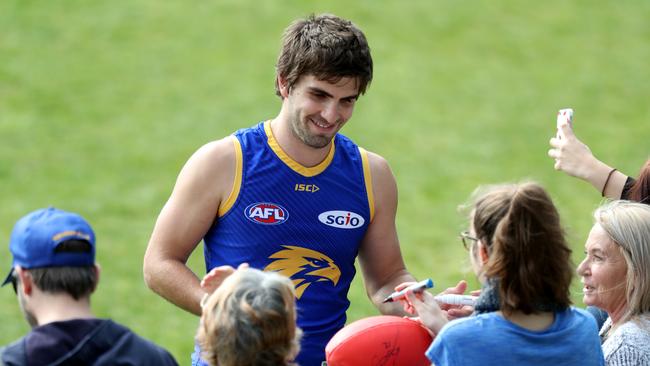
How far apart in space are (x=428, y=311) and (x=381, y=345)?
0.25 meters

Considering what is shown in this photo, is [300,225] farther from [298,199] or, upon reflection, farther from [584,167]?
[584,167]

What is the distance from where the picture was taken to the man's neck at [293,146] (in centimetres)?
522

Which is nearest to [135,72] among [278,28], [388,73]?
[278,28]

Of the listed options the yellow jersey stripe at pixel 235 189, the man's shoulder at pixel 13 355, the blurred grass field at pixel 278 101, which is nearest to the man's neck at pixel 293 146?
the yellow jersey stripe at pixel 235 189

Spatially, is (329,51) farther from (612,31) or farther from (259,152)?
(612,31)

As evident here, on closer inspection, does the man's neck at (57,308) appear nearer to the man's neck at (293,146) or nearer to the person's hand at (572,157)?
the man's neck at (293,146)

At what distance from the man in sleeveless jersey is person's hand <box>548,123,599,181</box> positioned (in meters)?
0.94

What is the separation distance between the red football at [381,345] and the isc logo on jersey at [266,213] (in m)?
0.75

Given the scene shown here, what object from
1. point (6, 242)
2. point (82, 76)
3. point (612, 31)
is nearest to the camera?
point (6, 242)

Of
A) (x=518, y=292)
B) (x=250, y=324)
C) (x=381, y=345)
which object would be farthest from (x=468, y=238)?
(x=250, y=324)

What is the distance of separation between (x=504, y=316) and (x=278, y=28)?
46.8 ft

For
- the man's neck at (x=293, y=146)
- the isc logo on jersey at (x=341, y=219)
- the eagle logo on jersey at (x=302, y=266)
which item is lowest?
the eagle logo on jersey at (x=302, y=266)

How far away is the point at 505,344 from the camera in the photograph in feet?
13.2

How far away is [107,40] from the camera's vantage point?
17844 millimetres
